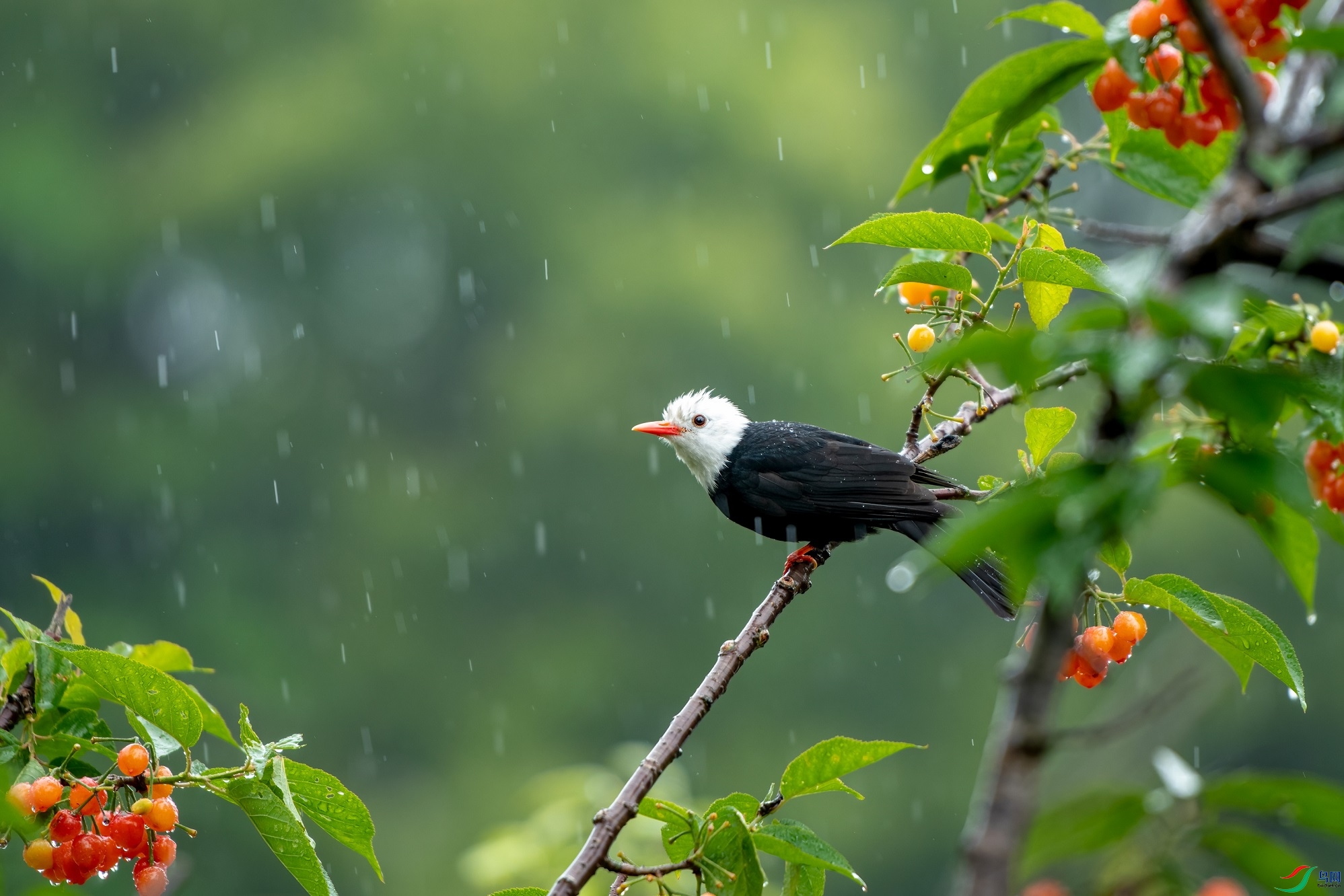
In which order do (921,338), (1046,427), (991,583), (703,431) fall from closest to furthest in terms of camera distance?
(1046,427) → (921,338) → (991,583) → (703,431)

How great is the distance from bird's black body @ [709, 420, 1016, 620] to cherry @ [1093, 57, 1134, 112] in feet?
5.42

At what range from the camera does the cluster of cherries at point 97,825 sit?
1585mm

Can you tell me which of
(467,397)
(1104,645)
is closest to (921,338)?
(1104,645)

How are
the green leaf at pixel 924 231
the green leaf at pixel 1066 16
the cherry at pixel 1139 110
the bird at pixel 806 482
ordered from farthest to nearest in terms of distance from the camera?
the bird at pixel 806 482 → the green leaf at pixel 924 231 → the green leaf at pixel 1066 16 → the cherry at pixel 1139 110

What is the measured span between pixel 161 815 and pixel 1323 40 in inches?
63.8

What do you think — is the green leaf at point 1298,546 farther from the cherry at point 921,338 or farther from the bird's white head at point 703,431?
the bird's white head at point 703,431

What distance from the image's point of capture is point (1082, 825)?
0.77 metres

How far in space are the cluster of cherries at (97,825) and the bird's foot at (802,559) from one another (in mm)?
1562

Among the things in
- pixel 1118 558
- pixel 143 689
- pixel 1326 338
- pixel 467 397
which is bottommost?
pixel 467 397

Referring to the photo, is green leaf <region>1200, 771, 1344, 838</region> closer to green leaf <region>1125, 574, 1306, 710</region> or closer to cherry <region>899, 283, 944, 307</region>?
green leaf <region>1125, 574, 1306, 710</region>

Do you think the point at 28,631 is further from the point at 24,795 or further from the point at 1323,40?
the point at 1323,40

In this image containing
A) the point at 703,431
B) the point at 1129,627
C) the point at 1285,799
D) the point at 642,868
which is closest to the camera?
the point at 1285,799

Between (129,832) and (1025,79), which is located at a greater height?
(1025,79)

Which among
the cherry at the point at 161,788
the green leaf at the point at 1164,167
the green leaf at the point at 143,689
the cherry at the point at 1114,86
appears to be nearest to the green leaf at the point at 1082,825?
the cherry at the point at 1114,86
